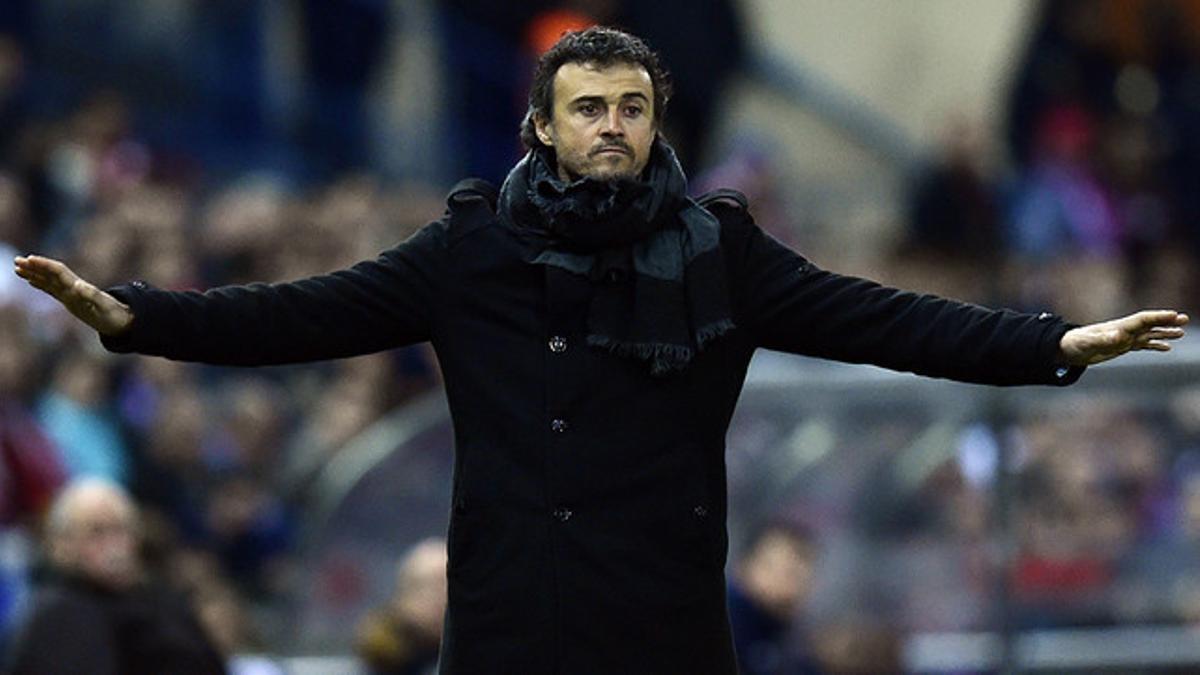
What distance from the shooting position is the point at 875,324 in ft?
20.6

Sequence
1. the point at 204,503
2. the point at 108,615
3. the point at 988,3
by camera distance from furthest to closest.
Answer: the point at 988,3 → the point at 204,503 → the point at 108,615

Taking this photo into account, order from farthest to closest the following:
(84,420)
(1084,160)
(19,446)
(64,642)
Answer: (1084,160) < (84,420) < (19,446) < (64,642)

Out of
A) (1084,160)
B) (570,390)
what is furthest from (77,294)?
(1084,160)

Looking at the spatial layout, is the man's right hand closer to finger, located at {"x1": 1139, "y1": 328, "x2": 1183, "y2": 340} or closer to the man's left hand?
the man's left hand

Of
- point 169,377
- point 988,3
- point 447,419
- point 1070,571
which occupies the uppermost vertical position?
point 988,3

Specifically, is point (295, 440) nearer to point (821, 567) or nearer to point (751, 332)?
point (821, 567)

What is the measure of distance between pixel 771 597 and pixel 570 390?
13.5 feet

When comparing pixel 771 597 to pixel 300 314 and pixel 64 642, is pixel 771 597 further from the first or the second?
pixel 300 314

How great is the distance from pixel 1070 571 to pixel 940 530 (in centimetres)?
44

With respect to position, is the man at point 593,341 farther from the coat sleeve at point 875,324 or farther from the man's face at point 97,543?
the man's face at point 97,543

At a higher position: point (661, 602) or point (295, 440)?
point (295, 440)

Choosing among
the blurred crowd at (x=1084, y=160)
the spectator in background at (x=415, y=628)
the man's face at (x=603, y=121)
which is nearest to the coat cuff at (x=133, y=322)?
the man's face at (x=603, y=121)

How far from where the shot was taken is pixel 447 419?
1072 centimetres

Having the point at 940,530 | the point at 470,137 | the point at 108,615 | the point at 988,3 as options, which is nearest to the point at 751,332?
the point at 108,615
